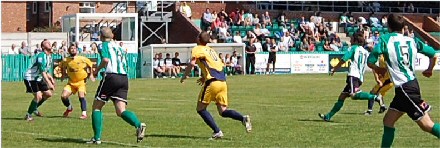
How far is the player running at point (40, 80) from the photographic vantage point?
65.7ft

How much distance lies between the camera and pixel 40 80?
21.0 meters

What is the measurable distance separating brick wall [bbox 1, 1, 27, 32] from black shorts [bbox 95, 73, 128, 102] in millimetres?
41699

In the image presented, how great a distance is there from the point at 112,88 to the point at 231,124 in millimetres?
4083

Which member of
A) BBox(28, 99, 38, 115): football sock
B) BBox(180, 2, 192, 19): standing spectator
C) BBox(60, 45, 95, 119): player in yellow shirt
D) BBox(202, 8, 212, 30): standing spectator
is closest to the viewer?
BBox(28, 99, 38, 115): football sock

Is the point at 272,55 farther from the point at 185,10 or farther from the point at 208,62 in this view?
the point at 208,62

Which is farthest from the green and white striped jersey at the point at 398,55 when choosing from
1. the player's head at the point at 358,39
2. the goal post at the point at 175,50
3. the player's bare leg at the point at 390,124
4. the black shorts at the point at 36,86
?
the goal post at the point at 175,50

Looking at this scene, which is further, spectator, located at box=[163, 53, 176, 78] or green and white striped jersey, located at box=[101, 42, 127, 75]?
spectator, located at box=[163, 53, 176, 78]

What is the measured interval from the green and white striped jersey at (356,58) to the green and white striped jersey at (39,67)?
5852 millimetres

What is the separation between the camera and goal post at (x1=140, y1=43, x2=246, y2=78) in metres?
45.9

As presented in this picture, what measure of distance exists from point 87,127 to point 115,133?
152 centimetres

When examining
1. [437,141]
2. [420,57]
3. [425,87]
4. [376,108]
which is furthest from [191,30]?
[437,141]

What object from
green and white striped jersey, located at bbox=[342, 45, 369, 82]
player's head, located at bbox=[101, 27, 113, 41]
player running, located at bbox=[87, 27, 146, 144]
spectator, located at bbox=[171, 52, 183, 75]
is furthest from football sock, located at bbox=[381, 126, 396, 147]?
spectator, located at bbox=[171, 52, 183, 75]

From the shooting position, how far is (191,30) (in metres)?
53.5

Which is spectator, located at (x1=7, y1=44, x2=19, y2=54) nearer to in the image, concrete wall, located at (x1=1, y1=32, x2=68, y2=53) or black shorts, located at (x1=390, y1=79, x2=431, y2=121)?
concrete wall, located at (x1=1, y1=32, x2=68, y2=53)
